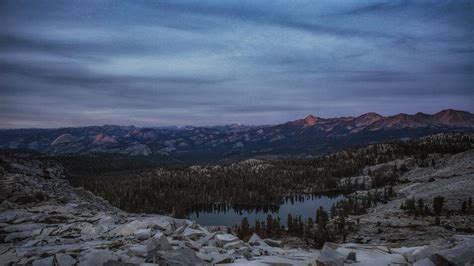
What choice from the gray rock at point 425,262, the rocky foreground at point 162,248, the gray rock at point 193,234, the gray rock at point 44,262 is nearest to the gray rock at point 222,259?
the rocky foreground at point 162,248

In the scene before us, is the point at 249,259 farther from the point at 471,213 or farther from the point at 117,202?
the point at 117,202

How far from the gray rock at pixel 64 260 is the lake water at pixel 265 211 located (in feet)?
310

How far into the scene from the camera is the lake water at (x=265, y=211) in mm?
128125

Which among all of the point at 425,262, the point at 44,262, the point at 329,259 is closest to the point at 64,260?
the point at 44,262

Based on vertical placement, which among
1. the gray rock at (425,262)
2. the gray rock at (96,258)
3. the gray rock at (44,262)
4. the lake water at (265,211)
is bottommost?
the lake water at (265,211)

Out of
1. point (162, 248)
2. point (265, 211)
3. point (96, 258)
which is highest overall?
point (162, 248)

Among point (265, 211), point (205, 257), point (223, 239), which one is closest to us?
point (205, 257)

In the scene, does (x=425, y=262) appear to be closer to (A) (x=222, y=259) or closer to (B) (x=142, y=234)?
(A) (x=222, y=259)

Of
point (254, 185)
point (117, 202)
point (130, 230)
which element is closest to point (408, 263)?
point (130, 230)

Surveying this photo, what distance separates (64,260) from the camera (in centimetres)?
2666

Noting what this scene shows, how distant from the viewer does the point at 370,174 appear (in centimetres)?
19412

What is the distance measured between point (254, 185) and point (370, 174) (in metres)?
62.2

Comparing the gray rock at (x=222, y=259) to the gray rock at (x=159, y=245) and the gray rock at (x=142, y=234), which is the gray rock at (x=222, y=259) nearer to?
the gray rock at (x=159, y=245)

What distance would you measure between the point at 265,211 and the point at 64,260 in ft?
401
